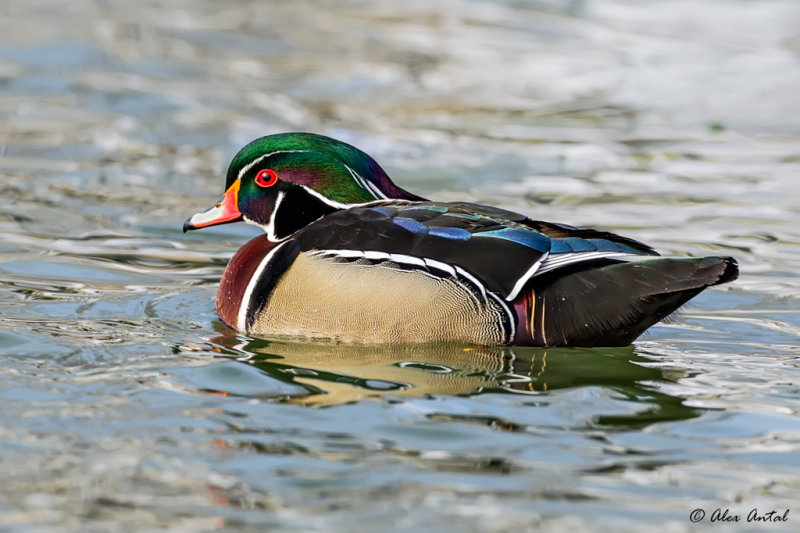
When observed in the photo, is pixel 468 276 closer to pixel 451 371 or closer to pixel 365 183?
pixel 451 371

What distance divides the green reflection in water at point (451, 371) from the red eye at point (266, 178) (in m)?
0.87

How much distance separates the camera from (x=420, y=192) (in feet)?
36.2

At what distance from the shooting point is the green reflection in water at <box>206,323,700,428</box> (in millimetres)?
5738

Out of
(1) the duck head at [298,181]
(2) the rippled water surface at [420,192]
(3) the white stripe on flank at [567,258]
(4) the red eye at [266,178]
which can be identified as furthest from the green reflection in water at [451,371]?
(4) the red eye at [266,178]

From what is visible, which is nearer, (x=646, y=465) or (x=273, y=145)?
(x=646, y=465)

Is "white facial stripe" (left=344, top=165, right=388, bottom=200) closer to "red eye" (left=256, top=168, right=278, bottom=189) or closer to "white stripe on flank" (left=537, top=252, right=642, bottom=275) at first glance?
"red eye" (left=256, top=168, right=278, bottom=189)

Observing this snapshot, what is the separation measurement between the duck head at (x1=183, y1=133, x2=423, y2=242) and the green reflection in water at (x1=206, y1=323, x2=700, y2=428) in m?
0.76

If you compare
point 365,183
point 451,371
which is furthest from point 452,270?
point 365,183

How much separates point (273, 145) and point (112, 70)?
828cm

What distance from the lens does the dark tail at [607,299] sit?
611 centimetres

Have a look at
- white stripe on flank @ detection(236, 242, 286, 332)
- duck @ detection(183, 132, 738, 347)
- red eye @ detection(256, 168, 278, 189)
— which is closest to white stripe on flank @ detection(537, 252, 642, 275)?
duck @ detection(183, 132, 738, 347)

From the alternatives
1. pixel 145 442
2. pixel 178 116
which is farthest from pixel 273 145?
pixel 178 116

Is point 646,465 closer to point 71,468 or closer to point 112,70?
point 71,468

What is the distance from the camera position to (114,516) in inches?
175
